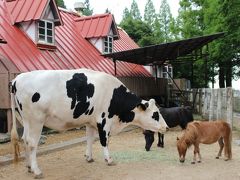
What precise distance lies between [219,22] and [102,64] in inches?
315

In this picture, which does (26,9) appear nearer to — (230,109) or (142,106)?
(230,109)

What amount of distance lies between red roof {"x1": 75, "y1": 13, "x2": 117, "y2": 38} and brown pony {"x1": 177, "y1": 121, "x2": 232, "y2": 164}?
1307 cm

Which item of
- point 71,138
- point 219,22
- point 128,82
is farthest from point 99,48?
point 71,138

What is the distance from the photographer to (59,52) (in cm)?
1742

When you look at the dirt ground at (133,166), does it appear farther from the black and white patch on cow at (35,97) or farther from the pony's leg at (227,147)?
the black and white patch on cow at (35,97)

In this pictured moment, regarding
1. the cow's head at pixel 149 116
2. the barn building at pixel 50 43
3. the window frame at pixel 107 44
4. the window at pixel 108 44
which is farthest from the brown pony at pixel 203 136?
the window at pixel 108 44

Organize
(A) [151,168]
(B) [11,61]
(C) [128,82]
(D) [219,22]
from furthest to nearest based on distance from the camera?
(D) [219,22] < (C) [128,82] < (B) [11,61] < (A) [151,168]

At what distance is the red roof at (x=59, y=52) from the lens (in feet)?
46.8

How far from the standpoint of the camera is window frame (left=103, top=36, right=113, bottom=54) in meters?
21.7

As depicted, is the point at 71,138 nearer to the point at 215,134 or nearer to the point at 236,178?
the point at 215,134

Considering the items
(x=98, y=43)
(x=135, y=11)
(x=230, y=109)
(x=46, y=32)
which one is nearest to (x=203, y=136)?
(x=230, y=109)

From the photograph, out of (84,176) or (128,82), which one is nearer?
(84,176)

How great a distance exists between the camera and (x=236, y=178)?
7.52 m

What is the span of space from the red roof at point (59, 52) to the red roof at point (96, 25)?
1.18ft
